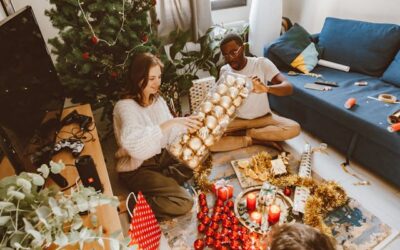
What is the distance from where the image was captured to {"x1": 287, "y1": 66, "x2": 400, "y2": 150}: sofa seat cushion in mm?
1851

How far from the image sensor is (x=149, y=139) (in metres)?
1.51

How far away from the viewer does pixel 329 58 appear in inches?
107

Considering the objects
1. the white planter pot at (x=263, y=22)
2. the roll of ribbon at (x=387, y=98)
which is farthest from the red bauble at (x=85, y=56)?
the roll of ribbon at (x=387, y=98)

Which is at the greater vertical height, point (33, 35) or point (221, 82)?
point (33, 35)

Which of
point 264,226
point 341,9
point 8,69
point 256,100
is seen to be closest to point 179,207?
point 264,226

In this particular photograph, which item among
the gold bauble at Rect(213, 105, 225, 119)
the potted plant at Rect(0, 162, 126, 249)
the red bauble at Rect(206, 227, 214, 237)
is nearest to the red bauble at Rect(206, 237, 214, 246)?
the red bauble at Rect(206, 227, 214, 237)

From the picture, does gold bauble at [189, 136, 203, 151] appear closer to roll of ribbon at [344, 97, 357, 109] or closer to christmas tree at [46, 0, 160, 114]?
christmas tree at [46, 0, 160, 114]

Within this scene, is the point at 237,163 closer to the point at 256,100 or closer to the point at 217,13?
the point at 256,100

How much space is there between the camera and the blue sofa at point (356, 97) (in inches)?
74.2

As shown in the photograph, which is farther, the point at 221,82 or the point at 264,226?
the point at 221,82

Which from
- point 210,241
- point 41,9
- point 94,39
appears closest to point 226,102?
point 210,241

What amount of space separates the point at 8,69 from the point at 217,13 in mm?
2540

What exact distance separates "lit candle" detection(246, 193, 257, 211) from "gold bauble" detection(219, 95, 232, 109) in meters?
0.55

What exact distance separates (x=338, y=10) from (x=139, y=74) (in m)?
2.38
